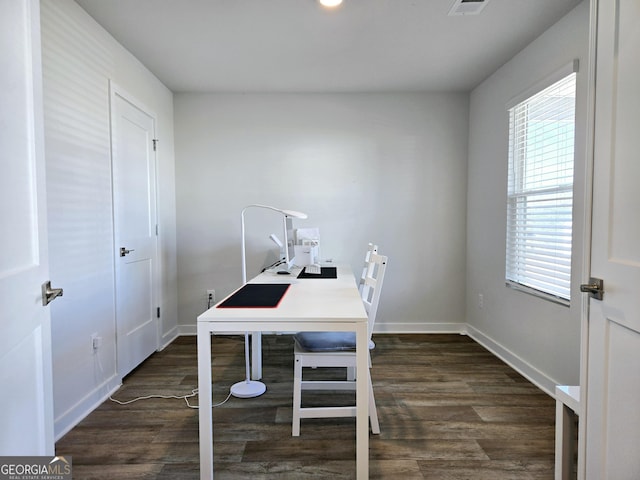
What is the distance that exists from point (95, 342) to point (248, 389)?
1035 millimetres

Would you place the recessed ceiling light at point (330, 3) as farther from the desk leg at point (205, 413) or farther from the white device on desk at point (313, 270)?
the desk leg at point (205, 413)

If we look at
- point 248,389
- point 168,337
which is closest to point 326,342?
point 248,389

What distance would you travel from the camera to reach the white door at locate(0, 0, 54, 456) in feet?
3.49

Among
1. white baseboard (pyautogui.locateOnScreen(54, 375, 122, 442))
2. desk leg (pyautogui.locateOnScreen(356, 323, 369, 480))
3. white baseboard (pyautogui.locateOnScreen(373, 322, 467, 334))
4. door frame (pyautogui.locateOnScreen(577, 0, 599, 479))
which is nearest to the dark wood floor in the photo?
white baseboard (pyautogui.locateOnScreen(54, 375, 122, 442))

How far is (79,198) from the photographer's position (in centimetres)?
215

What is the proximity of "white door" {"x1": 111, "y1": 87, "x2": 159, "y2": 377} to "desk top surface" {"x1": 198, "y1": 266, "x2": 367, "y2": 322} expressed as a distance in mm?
1248

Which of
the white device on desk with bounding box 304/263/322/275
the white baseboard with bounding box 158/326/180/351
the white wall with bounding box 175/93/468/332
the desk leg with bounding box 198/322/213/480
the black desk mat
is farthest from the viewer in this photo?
the white wall with bounding box 175/93/468/332

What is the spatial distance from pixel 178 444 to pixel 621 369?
1962 millimetres

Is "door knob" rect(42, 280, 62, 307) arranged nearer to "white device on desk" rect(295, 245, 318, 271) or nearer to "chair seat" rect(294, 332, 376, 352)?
"chair seat" rect(294, 332, 376, 352)

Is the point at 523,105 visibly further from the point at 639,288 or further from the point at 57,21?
the point at 57,21

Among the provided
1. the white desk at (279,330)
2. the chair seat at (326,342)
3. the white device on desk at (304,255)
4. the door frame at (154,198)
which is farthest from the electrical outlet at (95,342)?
the white device on desk at (304,255)

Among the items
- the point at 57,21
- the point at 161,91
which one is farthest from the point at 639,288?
the point at 161,91

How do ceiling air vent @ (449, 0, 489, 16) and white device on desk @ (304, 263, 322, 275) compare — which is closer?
ceiling air vent @ (449, 0, 489, 16)

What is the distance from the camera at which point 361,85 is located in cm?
342
